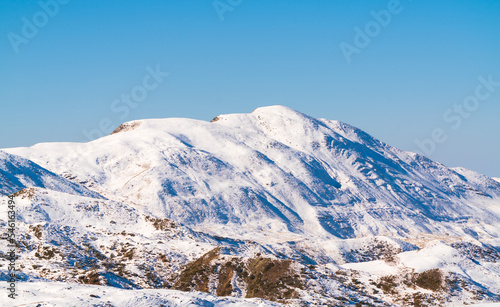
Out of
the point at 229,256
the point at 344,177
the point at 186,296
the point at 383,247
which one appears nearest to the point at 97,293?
the point at 186,296

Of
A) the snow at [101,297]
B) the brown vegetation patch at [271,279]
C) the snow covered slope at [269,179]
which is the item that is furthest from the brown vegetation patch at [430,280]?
the snow covered slope at [269,179]

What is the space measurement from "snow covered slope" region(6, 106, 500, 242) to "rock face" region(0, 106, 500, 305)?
0.44 metres

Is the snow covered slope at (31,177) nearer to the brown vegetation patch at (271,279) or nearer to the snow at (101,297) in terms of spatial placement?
the brown vegetation patch at (271,279)

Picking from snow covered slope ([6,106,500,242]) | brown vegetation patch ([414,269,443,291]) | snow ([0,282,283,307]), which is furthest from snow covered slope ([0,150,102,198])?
brown vegetation patch ([414,269,443,291])

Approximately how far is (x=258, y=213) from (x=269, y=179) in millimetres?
15626

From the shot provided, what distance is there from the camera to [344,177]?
138625mm

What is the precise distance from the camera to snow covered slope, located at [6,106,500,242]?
11181 centimetres

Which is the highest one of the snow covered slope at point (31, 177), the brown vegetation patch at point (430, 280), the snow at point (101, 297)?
the snow covered slope at point (31, 177)

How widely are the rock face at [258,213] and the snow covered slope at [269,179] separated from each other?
0.44 m

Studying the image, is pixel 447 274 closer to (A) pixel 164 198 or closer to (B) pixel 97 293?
(B) pixel 97 293

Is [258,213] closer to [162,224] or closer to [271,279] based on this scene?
[162,224]

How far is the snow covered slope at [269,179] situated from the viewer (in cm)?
11181

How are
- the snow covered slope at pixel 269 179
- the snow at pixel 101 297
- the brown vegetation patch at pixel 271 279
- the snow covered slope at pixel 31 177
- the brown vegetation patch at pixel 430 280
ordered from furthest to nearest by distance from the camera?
1. the snow covered slope at pixel 269 179
2. the snow covered slope at pixel 31 177
3. the brown vegetation patch at pixel 430 280
4. the brown vegetation patch at pixel 271 279
5. the snow at pixel 101 297

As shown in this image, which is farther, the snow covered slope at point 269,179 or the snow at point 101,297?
the snow covered slope at point 269,179
